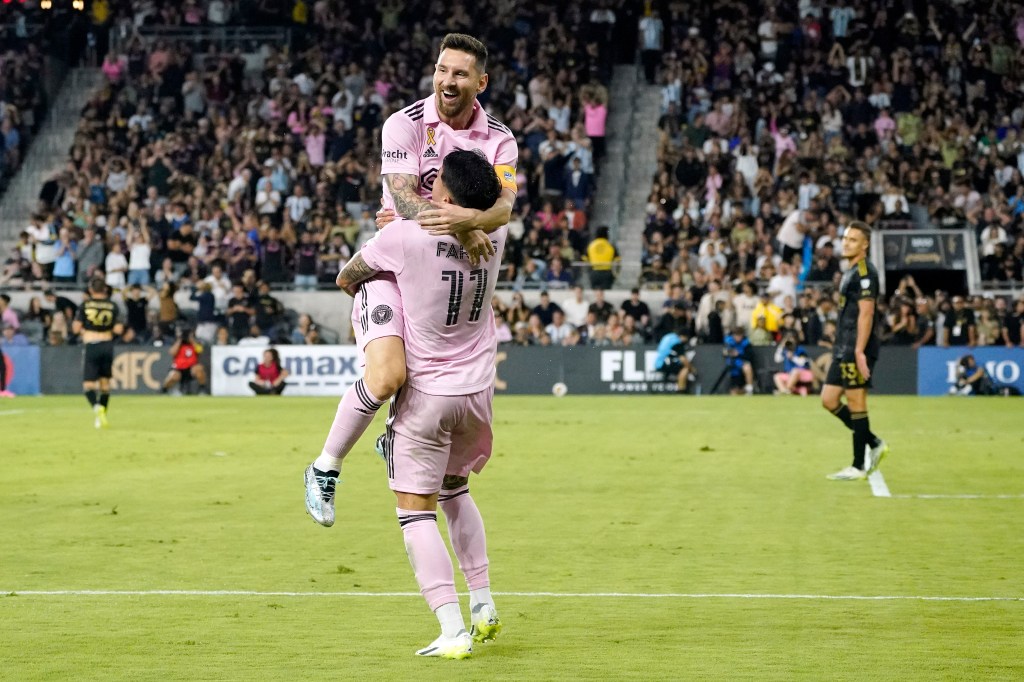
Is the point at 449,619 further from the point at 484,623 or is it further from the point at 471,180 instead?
the point at 471,180

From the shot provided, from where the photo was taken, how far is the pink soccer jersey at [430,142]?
6723 millimetres

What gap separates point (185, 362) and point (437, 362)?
2443 cm

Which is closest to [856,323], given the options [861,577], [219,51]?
[861,577]

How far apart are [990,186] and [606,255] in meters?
8.00

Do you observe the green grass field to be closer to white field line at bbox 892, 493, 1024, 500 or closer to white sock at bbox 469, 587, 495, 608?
white field line at bbox 892, 493, 1024, 500

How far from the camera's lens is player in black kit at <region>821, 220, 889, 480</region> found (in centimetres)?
1384

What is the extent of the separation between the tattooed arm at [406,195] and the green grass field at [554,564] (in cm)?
183

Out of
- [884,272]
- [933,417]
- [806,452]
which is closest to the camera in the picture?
[806,452]

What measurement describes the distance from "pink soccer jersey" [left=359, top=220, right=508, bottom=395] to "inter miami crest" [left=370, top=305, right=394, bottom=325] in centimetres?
6

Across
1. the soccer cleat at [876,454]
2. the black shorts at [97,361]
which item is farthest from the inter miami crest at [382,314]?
the black shorts at [97,361]

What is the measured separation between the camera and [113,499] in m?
12.6

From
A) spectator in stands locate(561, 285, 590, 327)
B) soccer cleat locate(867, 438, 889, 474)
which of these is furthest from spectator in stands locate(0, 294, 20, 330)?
soccer cleat locate(867, 438, 889, 474)

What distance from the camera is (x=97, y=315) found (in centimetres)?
2208

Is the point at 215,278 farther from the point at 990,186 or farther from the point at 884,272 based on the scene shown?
the point at 990,186
